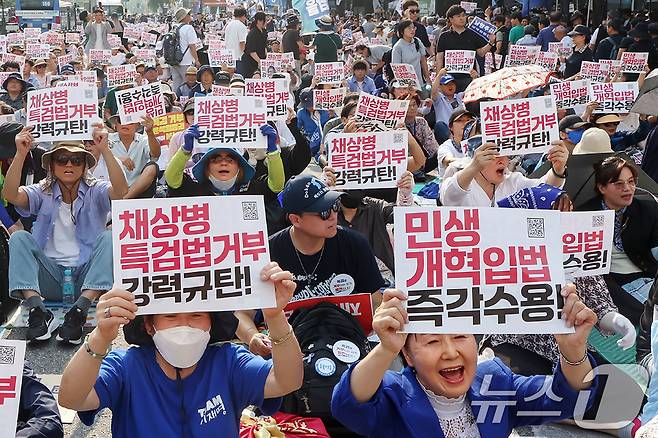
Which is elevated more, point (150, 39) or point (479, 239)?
point (479, 239)

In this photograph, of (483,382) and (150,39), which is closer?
(483,382)

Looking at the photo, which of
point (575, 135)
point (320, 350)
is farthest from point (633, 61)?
point (320, 350)

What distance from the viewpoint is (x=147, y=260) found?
2928mm

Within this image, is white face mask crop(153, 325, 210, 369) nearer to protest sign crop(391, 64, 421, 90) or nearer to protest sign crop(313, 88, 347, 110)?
protest sign crop(313, 88, 347, 110)

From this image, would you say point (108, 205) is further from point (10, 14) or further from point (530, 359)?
point (10, 14)

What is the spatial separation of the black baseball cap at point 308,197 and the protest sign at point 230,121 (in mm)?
1878

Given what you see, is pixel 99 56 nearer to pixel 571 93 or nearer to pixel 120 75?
pixel 120 75

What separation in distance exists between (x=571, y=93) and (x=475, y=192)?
4.59 metres

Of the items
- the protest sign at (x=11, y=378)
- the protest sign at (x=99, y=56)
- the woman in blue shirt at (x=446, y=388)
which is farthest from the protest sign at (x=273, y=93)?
the protest sign at (x=99, y=56)

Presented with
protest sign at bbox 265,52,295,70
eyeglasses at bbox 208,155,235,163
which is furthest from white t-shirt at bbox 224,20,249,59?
eyeglasses at bbox 208,155,235,163

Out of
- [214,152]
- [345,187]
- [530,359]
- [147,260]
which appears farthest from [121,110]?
[147,260]

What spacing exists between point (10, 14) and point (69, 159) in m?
41.6

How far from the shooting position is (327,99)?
10.9 metres

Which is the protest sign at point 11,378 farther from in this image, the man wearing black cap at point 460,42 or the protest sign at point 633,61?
the protest sign at point 633,61
